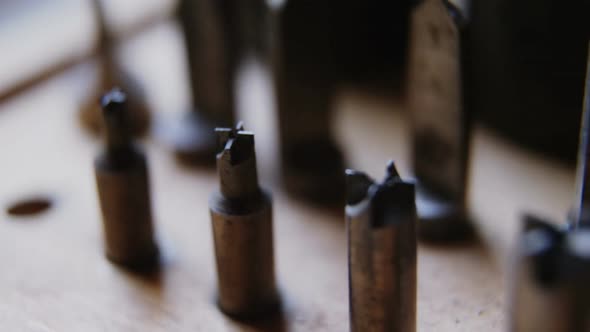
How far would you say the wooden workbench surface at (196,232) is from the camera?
90cm

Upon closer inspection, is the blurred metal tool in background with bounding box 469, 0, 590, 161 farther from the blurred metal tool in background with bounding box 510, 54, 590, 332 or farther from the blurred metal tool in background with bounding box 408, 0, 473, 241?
the blurred metal tool in background with bounding box 510, 54, 590, 332

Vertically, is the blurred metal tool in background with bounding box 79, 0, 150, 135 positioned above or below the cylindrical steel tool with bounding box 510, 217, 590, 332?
above

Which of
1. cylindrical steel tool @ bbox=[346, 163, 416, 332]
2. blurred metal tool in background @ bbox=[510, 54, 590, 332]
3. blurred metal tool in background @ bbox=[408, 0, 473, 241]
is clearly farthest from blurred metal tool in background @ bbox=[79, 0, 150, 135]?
blurred metal tool in background @ bbox=[510, 54, 590, 332]

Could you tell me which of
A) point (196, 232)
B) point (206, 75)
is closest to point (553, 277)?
point (196, 232)

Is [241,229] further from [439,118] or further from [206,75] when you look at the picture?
[206,75]

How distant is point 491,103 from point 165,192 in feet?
1.47

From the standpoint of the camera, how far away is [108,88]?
128cm

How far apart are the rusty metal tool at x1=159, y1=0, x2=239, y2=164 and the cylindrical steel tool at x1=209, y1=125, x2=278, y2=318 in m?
0.34

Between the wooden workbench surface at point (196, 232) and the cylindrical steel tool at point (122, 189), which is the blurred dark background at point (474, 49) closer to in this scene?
the wooden workbench surface at point (196, 232)

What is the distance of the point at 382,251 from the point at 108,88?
0.68 meters

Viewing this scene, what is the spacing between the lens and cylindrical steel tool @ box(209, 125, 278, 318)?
2.69ft

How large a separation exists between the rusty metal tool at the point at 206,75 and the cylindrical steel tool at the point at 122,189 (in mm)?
239

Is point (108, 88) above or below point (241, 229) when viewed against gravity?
above

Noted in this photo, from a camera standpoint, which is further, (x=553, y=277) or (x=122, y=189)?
(x=122, y=189)
